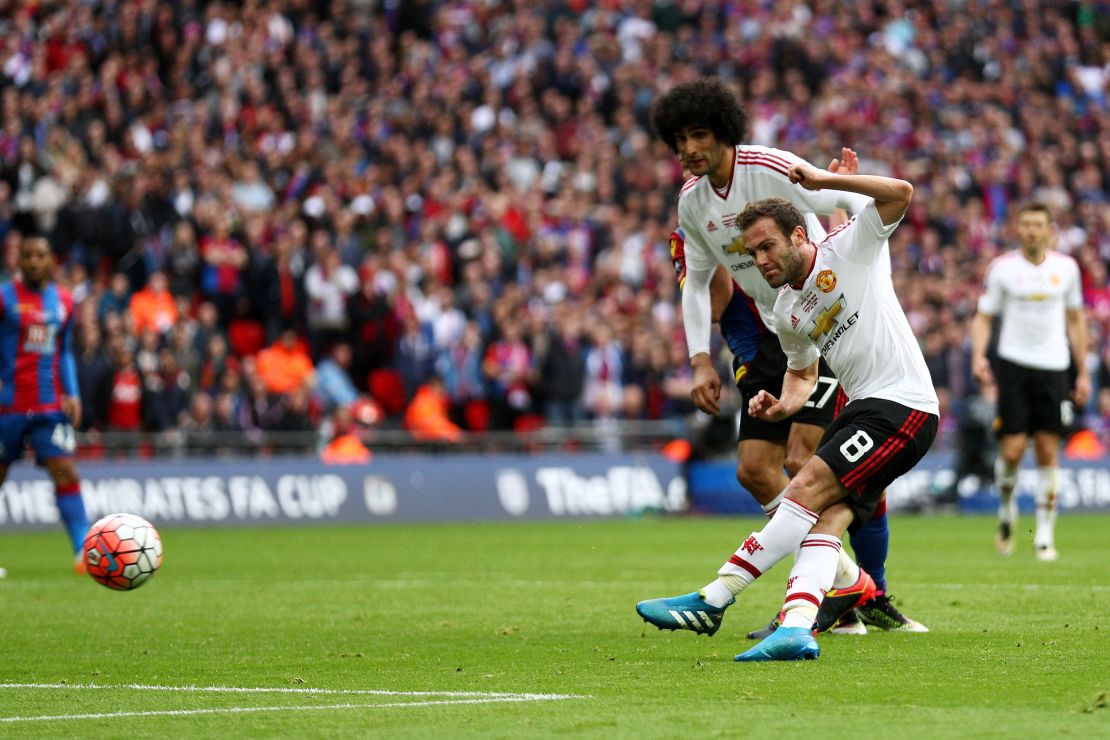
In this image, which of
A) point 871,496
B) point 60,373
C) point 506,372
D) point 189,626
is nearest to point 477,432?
point 506,372

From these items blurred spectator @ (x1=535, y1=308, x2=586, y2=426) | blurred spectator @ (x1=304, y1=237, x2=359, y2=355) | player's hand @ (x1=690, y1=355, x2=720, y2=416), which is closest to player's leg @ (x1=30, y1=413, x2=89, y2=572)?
player's hand @ (x1=690, y1=355, x2=720, y2=416)

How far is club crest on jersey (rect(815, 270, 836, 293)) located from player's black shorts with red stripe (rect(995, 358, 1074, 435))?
753 centimetres

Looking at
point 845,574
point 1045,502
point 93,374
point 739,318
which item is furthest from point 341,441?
point 845,574

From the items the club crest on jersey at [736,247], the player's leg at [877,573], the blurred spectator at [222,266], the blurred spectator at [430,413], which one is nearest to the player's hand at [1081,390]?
the player's leg at [877,573]

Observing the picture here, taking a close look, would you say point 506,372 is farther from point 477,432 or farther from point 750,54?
point 750,54

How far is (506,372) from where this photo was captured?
23.7m

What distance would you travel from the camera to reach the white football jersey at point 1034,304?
47.5ft

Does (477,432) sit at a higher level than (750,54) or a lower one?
lower

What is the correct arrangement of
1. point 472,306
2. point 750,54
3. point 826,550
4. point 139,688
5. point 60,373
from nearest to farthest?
1. point 139,688
2. point 826,550
3. point 60,373
4. point 472,306
5. point 750,54

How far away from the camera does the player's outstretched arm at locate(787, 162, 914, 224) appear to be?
24.0ft

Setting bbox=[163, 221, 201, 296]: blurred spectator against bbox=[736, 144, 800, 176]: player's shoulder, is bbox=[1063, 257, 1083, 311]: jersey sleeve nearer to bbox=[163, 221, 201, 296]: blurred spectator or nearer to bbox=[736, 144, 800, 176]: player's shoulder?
bbox=[736, 144, 800, 176]: player's shoulder

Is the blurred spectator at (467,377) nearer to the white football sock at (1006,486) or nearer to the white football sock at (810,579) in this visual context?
the white football sock at (1006,486)

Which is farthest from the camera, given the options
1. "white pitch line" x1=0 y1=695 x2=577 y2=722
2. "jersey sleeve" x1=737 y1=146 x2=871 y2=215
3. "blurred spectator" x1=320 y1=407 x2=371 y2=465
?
"blurred spectator" x1=320 y1=407 x2=371 y2=465

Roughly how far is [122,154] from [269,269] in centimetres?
270
